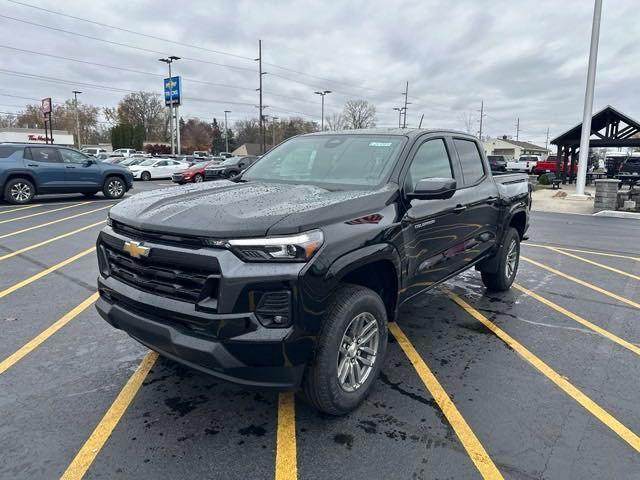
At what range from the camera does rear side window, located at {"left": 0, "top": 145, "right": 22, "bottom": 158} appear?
13005 mm

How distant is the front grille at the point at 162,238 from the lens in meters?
2.51

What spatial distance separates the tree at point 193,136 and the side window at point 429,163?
306 feet

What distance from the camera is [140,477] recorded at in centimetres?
237

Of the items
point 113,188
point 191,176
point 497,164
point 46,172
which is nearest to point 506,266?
point 46,172

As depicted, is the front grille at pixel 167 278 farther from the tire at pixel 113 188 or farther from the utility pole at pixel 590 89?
the utility pole at pixel 590 89

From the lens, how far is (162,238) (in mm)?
2627

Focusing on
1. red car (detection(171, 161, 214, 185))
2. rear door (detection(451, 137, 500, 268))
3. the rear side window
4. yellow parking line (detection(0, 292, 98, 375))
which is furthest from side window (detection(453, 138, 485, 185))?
red car (detection(171, 161, 214, 185))

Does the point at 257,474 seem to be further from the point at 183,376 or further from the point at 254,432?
the point at 183,376

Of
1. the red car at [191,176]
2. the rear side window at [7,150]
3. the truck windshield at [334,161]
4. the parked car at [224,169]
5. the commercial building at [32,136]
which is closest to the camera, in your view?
the truck windshield at [334,161]

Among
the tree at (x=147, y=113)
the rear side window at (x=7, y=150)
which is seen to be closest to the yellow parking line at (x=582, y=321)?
the rear side window at (x=7, y=150)

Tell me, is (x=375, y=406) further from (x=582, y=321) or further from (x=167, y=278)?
(x=582, y=321)

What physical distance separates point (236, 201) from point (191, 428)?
1457 mm

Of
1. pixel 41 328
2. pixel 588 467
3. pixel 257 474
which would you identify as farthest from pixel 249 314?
pixel 41 328

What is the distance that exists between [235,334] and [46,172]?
14.0 metres
